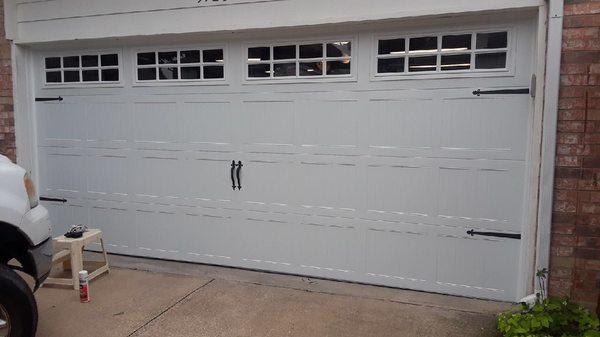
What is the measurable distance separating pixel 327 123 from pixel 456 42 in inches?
52.6

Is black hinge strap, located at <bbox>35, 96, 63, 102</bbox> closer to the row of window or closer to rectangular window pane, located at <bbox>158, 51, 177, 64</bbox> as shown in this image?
the row of window

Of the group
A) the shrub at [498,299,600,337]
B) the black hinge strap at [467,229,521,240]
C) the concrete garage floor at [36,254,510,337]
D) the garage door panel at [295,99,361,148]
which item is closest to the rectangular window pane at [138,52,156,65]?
the garage door panel at [295,99,361,148]

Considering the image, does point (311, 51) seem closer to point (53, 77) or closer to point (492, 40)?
point (492, 40)

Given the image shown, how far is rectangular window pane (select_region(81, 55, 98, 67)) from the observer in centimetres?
550

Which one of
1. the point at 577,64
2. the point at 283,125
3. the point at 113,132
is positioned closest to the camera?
the point at 577,64

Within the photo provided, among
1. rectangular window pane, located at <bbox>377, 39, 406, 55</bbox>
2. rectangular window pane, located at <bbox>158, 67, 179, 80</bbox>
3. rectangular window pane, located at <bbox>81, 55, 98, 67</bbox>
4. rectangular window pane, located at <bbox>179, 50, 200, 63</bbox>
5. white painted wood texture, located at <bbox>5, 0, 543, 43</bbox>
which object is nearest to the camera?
white painted wood texture, located at <bbox>5, 0, 543, 43</bbox>

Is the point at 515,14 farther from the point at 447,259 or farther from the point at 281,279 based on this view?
the point at 281,279

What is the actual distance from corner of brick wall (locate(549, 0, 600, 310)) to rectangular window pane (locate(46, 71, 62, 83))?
5.20 metres

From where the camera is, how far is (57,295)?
4414 millimetres

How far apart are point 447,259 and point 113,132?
12.4 ft

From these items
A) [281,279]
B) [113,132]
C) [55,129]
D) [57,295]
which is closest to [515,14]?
[281,279]

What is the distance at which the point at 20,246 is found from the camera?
344 cm

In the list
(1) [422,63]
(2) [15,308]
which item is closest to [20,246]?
(2) [15,308]

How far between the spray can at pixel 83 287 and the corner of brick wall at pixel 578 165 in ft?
12.6
